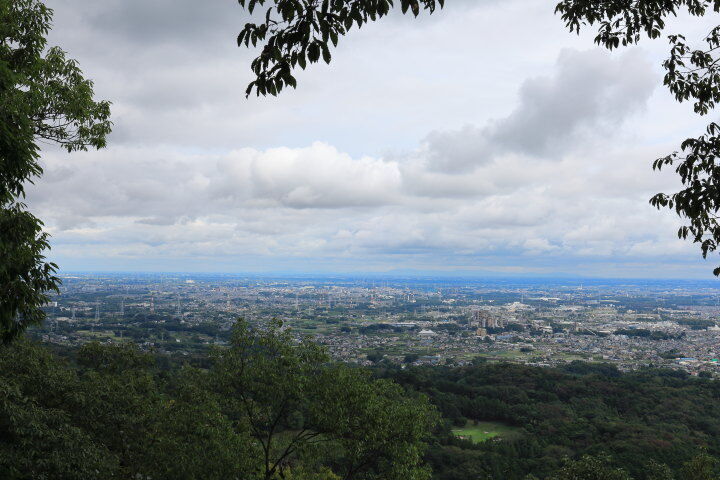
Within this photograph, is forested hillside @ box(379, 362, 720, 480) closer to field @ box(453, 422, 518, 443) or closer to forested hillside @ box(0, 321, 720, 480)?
field @ box(453, 422, 518, 443)

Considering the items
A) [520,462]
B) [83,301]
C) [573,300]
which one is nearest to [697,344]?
[520,462]

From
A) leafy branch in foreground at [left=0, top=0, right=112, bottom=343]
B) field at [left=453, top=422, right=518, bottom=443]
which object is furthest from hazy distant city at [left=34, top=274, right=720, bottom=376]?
leafy branch in foreground at [left=0, top=0, right=112, bottom=343]

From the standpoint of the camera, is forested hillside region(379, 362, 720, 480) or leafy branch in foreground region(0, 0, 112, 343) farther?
forested hillside region(379, 362, 720, 480)

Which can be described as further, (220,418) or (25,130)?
(220,418)

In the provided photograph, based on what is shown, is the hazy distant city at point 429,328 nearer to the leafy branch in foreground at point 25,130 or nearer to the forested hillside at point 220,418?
the forested hillside at point 220,418

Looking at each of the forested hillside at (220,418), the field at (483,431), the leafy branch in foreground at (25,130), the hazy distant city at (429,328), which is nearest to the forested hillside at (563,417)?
the field at (483,431)

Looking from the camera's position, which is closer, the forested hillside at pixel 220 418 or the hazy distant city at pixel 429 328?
the forested hillside at pixel 220 418

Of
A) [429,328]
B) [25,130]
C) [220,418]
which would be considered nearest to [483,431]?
[220,418]

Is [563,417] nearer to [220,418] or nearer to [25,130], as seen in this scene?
[220,418]
